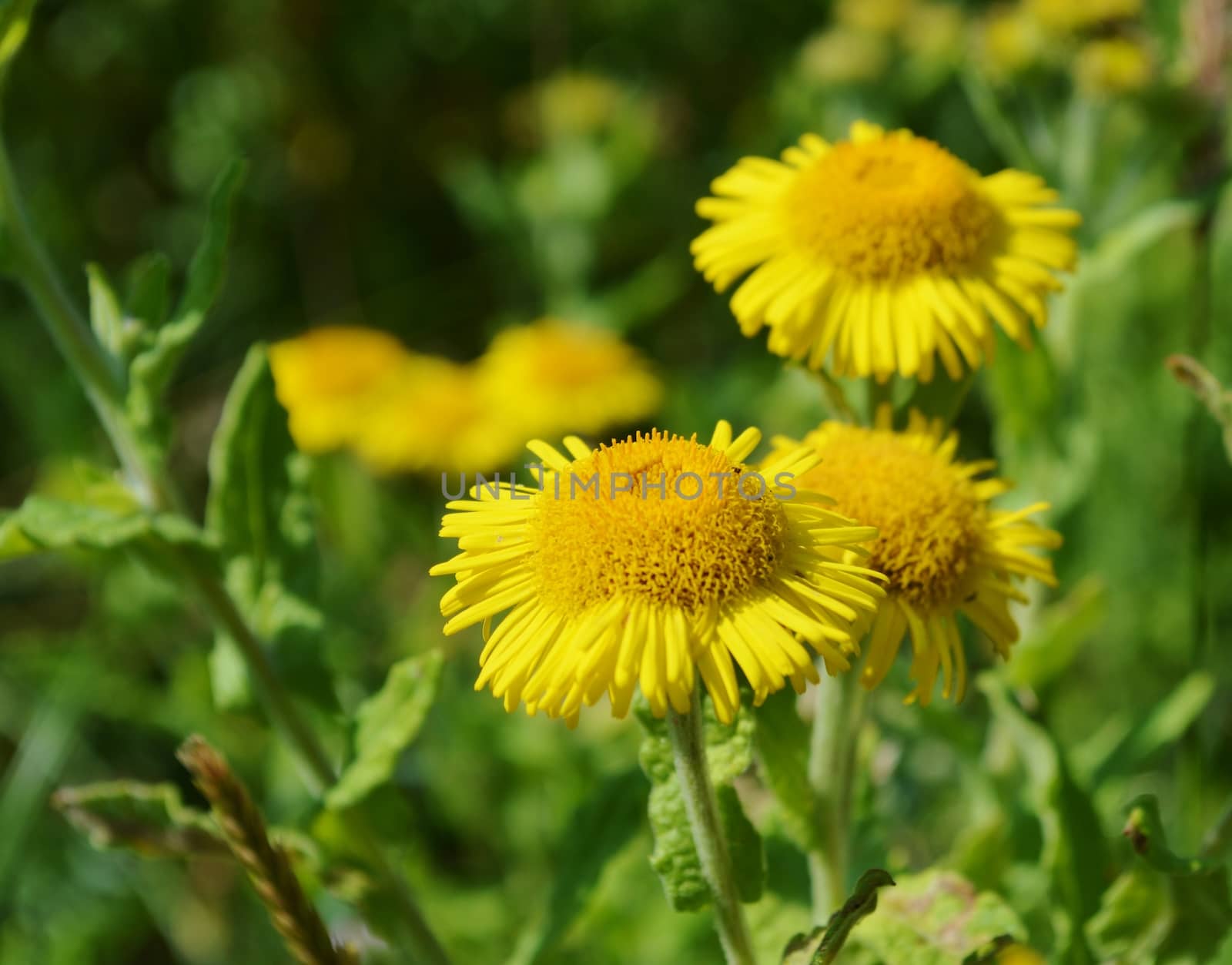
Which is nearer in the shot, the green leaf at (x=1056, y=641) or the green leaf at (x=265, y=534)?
the green leaf at (x=265, y=534)

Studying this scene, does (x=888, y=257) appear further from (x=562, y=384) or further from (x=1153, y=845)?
(x=562, y=384)

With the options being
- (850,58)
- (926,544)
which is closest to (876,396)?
(926,544)

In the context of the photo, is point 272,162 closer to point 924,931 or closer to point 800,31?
point 800,31

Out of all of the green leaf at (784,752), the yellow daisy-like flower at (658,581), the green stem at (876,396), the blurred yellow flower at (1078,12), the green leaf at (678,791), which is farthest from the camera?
the blurred yellow flower at (1078,12)

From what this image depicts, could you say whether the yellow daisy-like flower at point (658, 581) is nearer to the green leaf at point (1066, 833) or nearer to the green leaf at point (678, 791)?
the green leaf at point (678, 791)

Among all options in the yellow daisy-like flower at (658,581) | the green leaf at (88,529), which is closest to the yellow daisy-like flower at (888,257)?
the yellow daisy-like flower at (658,581)

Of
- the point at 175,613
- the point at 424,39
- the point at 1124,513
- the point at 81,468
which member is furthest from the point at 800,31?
the point at 81,468
